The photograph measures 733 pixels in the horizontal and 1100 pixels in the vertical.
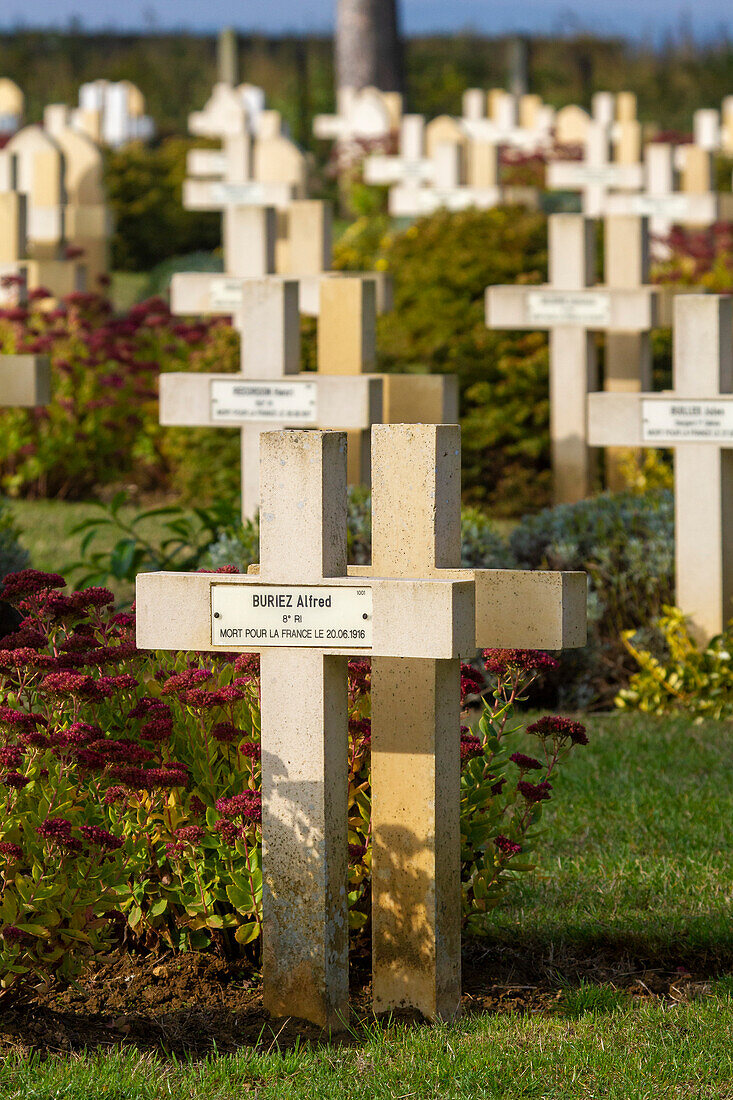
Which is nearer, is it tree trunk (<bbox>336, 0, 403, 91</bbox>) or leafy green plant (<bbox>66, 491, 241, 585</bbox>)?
leafy green plant (<bbox>66, 491, 241, 585</bbox>)

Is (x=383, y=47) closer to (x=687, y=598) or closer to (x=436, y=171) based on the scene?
(x=436, y=171)

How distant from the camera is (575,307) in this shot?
366 inches

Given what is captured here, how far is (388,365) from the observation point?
416 inches

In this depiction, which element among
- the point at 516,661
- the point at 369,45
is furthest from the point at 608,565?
the point at 369,45

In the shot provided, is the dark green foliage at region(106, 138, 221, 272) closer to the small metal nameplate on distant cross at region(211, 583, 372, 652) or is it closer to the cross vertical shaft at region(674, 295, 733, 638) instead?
the cross vertical shaft at region(674, 295, 733, 638)

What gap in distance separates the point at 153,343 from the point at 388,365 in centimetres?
199

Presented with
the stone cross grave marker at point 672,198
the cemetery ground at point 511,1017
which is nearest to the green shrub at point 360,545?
the cemetery ground at point 511,1017

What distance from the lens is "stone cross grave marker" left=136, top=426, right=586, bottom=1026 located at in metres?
3.60

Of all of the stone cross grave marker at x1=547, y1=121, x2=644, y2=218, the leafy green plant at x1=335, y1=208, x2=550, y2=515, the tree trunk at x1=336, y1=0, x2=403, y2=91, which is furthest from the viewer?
the tree trunk at x1=336, y1=0, x2=403, y2=91

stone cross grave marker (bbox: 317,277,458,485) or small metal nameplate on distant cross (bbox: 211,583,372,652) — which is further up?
stone cross grave marker (bbox: 317,277,458,485)

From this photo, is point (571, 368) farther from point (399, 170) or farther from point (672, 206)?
point (399, 170)

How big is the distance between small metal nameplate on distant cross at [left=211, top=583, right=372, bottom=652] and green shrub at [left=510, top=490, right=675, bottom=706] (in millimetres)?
3528

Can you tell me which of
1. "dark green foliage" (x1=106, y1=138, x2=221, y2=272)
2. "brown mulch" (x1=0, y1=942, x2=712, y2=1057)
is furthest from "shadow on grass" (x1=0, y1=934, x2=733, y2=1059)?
"dark green foliage" (x1=106, y1=138, x2=221, y2=272)

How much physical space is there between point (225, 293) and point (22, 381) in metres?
2.66
